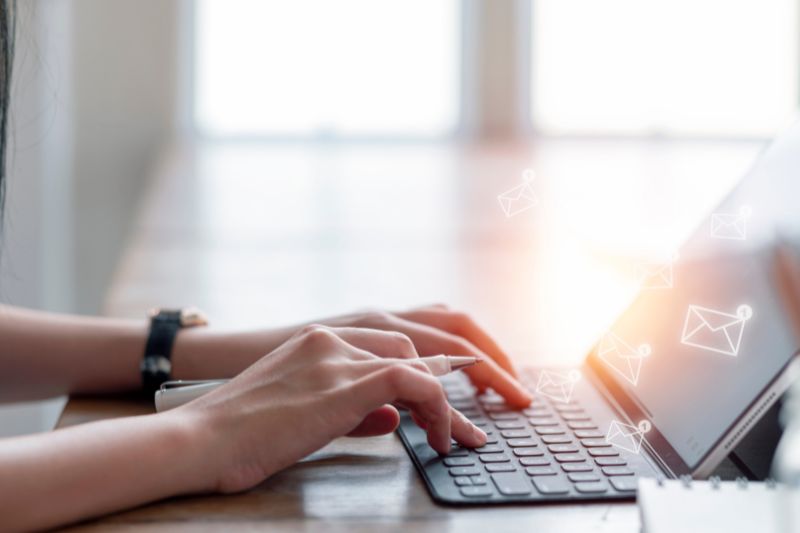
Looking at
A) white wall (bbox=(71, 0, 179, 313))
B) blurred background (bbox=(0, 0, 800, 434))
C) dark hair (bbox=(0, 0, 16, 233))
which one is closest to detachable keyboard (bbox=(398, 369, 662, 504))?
dark hair (bbox=(0, 0, 16, 233))

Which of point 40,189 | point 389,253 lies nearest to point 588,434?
point 389,253

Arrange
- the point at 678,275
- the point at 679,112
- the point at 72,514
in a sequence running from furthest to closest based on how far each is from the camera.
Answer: the point at 679,112
the point at 678,275
the point at 72,514

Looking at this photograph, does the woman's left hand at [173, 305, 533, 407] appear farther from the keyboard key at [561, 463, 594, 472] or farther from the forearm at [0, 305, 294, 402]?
the keyboard key at [561, 463, 594, 472]

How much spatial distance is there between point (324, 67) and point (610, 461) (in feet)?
8.25

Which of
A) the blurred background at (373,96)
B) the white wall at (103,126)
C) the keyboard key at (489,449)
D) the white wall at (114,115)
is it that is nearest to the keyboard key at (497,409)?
the keyboard key at (489,449)

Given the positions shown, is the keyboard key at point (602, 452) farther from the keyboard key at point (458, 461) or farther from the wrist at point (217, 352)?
the wrist at point (217, 352)

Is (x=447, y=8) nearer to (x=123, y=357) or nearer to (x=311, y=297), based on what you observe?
(x=311, y=297)

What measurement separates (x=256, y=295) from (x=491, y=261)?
0.42 meters

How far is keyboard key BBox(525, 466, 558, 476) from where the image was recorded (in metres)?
0.69

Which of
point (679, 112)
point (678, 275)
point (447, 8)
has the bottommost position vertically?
point (678, 275)

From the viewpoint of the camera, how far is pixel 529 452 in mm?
727

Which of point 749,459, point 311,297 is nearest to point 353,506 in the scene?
point 749,459

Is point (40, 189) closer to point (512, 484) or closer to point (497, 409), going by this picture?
point (497, 409)

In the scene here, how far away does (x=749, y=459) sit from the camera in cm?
70
